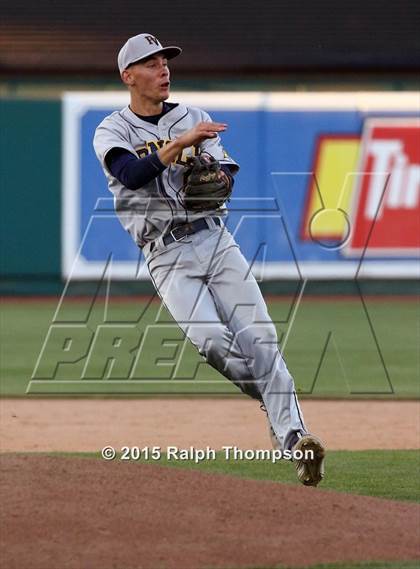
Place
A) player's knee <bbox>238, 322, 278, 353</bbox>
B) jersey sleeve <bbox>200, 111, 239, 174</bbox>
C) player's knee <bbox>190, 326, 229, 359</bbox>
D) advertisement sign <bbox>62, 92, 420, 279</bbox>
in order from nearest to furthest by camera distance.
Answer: player's knee <bbox>190, 326, 229, 359</bbox> → player's knee <bbox>238, 322, 278, 353</bbox> → jersey sleeve <bbox>200, 111, 239, 174</bbox> → advertisement sign <bbox>62, 92, 420, 279</bbox>

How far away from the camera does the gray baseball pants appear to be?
6367 mm

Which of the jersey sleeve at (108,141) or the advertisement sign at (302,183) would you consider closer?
the jersey sleeve at (108,141)

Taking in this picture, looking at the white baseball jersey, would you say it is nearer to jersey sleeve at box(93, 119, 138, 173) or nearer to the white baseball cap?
jersey sleeve at box(93, 119, 138, 173)

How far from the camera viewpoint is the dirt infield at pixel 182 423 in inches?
352

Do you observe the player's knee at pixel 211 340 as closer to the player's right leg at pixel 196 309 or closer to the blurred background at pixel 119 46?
the player's right leg at pixel 196 309

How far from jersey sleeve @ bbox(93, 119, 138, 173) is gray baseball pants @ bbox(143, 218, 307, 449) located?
19.9 inches

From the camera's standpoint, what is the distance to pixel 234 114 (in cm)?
1838

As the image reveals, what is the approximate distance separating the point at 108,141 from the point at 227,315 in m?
1.05

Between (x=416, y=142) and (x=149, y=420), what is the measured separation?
9.53 m

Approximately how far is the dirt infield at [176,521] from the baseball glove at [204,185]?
137cm

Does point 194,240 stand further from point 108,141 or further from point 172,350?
point 172,350

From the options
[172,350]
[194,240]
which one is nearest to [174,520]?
[194,240]

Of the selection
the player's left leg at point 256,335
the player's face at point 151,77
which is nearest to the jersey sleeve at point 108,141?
the player's face at point 151,77

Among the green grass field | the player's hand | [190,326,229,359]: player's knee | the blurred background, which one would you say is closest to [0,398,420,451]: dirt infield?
the green grass field
